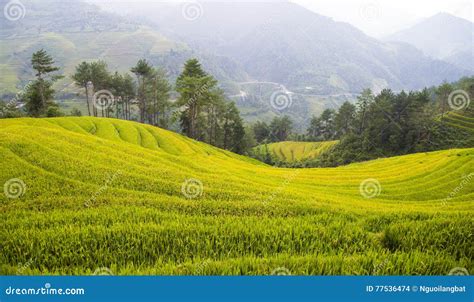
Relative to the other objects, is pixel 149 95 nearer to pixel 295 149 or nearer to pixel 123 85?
pixel 123 85

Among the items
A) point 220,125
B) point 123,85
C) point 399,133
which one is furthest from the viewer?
point 220,125

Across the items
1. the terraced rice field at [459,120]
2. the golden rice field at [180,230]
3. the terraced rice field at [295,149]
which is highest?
the terraced rice field at [459,120]

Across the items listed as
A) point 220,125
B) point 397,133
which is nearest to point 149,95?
point 220,125

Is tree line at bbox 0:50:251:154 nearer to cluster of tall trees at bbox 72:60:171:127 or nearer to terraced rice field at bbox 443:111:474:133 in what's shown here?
cluster of tall trees at bbox 72:60:171:127

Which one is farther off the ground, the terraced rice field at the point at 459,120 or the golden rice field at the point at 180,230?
the terraced rice field at the point at 459,120

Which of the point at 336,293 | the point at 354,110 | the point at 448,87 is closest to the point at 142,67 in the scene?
the point at 336,293

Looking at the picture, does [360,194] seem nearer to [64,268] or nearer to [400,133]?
[64,268]

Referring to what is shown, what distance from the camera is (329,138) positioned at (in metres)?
147

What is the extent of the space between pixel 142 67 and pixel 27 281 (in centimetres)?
6359

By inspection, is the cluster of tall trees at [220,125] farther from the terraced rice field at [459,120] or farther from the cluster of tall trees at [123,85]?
the terraced rice field at [459,120]

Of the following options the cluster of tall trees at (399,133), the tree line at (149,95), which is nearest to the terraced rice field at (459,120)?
the cluster of tall trees at (399,133)

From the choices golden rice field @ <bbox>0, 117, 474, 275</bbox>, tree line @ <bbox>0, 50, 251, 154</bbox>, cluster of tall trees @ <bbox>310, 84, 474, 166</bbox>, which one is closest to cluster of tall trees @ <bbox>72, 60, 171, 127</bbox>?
tree line @ <bbox>0, 50, 251, 154</bbox>

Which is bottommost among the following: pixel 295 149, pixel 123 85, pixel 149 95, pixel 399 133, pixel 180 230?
pixel 295 149

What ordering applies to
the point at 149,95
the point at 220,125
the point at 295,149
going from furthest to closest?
the point at 295,149 < the point at 220,125 < the point at 149,95
